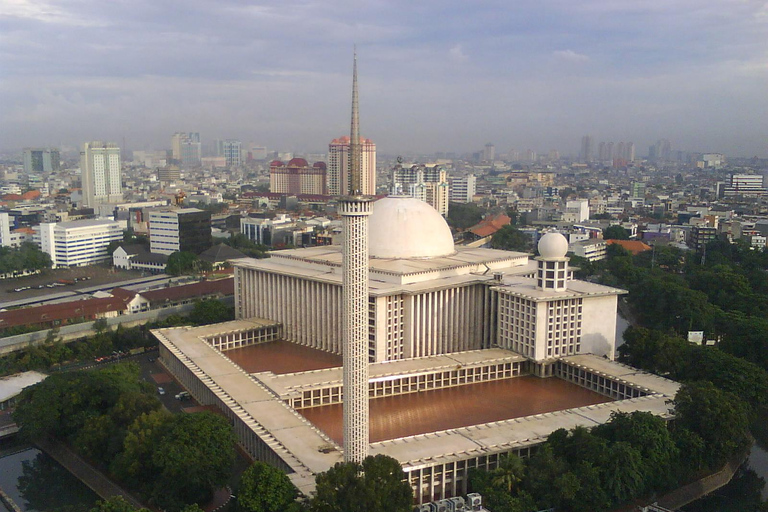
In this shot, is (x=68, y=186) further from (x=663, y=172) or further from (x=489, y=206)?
(x=663, y=172)

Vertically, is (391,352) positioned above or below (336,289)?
below

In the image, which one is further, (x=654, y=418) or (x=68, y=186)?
(x=68, y=186)

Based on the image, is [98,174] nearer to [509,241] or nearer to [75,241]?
[75,241]

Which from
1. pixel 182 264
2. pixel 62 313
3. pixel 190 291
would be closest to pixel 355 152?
pixel 62 313

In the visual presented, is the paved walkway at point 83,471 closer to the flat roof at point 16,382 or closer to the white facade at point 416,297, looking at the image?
the flat roof at point 16,382

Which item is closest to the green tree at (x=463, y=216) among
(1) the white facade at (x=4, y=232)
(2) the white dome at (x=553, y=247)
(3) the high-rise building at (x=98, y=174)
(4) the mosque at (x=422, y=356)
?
(3) the high-rise building at (x=98, y=174)

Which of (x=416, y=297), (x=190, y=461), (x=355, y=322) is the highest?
(x=355, y=322)

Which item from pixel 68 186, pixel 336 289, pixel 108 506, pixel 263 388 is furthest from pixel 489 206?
pixel 108 506
